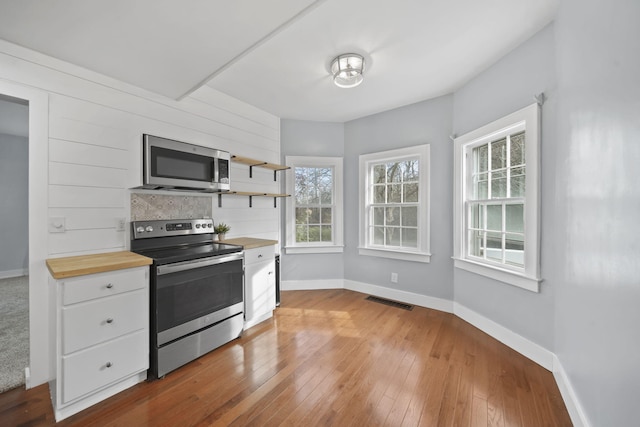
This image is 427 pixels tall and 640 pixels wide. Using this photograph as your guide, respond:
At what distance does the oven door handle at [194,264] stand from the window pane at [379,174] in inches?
88.7

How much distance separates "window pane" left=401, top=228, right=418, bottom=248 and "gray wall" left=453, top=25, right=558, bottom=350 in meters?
0.79

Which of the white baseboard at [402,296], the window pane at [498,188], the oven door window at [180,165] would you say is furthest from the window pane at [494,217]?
the oven door window at [180,165]

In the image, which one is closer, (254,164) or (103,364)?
(103,364)

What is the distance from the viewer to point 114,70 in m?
2.13

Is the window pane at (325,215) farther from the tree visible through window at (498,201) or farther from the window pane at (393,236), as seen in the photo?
the tree visible through window at (498,201)

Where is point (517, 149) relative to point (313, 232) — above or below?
above

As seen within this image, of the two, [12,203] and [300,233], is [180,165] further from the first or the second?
[12,203]

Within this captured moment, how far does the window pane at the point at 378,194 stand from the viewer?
3805mm

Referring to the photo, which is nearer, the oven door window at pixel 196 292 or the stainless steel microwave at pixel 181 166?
the oven door window at pixel 196 292

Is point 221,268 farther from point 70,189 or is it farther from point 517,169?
point 517,169

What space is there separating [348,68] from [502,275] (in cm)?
239

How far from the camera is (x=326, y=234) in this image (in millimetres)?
4117

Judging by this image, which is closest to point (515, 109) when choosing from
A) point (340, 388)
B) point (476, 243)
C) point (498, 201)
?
point (498, 201)

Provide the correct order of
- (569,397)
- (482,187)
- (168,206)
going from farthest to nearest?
(482,187)
(168,206)
(569,397)
